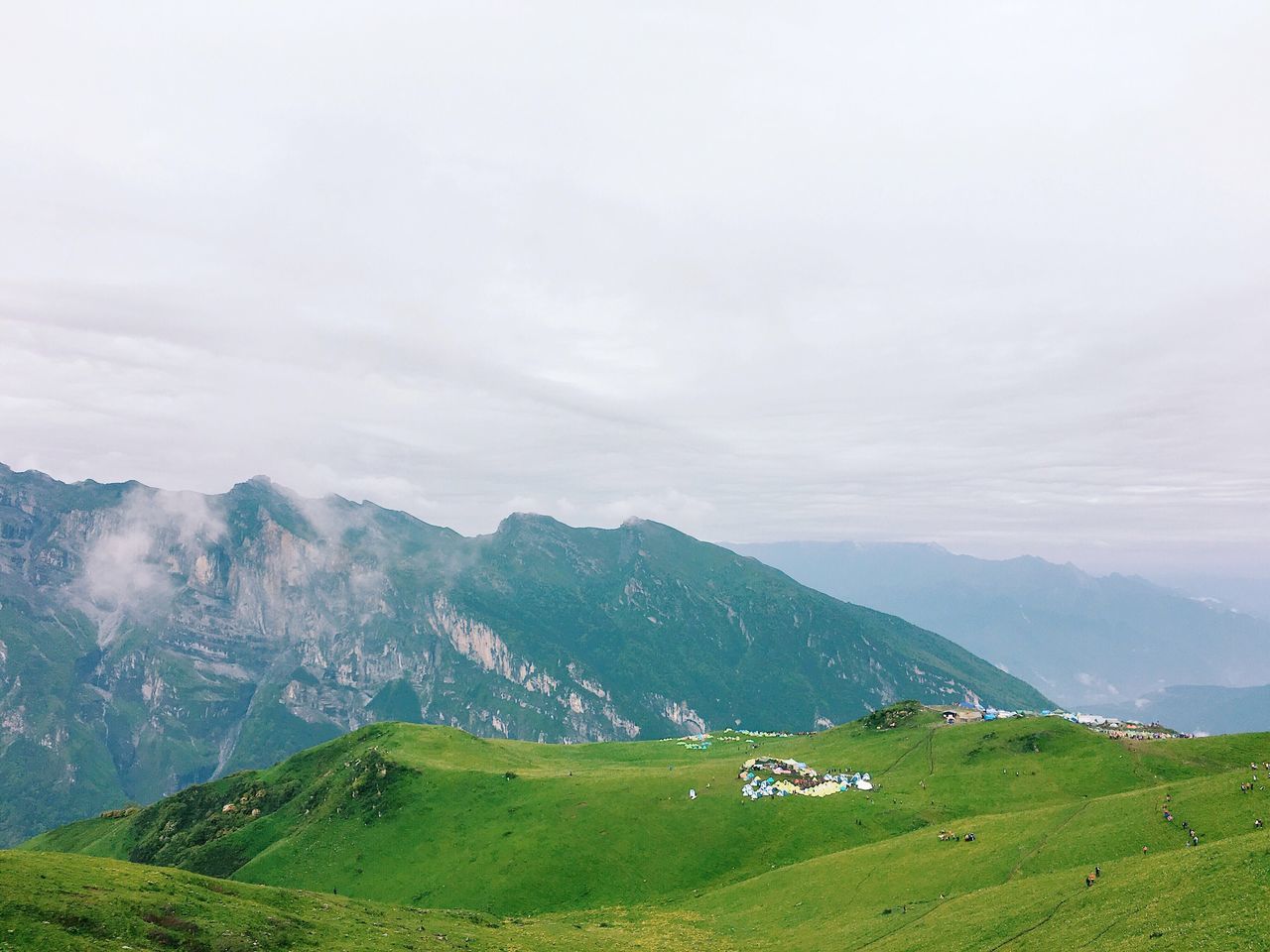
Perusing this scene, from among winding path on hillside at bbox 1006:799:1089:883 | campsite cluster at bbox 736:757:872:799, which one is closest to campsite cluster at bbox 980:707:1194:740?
campsite cluster at bbox 736:757:872:799

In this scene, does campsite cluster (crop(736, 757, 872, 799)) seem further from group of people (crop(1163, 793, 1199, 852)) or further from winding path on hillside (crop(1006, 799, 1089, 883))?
group of people (crop(1163, 793, 1199, 852))

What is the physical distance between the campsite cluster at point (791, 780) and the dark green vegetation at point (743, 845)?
11.5ft

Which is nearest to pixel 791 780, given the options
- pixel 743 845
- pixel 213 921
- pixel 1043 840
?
pixel 743 845

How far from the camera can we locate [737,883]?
98.8 meters

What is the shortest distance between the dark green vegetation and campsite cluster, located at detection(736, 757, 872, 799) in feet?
11.5

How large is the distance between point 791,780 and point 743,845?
2432cm

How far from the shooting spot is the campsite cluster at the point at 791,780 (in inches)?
5064

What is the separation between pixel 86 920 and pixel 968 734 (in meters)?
158

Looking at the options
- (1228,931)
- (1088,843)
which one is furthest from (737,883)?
(1228,931)

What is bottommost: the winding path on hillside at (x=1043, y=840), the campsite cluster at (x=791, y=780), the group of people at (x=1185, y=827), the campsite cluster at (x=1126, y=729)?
the campsite cluster at (x=791, y=780)

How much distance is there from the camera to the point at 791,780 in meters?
135

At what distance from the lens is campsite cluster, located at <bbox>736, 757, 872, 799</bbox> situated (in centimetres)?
12862

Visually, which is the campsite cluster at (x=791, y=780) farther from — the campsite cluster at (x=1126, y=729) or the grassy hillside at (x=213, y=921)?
the grassy hillside at (x=213, y=921)

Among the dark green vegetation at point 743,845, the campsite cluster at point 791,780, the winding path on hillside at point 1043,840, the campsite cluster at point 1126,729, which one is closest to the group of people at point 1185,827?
the dark green vegetation at point 743,845
